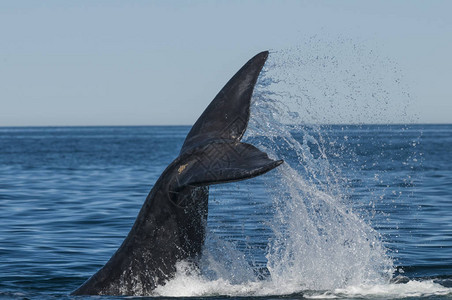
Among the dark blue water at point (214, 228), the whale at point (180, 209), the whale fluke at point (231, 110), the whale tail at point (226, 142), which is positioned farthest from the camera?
the dark blue water at point (214, 228)

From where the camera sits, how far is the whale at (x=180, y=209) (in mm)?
6918

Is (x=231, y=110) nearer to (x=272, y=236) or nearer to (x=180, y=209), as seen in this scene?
(x=180, y=209)

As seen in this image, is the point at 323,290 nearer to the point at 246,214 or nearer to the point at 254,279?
the point at 254,279

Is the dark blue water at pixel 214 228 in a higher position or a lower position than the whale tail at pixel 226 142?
lower

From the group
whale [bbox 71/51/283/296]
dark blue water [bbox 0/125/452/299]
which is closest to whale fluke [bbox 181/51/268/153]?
whale [bbox 71/51/283/296]

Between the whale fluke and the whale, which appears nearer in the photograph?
the whale

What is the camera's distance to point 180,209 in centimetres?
710

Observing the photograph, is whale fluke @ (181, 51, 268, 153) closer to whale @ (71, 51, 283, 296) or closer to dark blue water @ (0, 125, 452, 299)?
whale @ (71, 51, 283, 296)

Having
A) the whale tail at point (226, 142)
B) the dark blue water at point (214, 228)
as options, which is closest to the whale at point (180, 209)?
the whale tail at point (226, 142)

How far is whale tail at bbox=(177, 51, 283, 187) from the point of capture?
248 inches

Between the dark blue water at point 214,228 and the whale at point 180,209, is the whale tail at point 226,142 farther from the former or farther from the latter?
the dark blue water at point 214,228

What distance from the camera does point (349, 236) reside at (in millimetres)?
10219

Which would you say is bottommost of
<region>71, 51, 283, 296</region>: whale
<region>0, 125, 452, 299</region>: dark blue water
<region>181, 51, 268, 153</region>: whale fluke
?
<region>0, 125, 452, 299</region>: dark blue water

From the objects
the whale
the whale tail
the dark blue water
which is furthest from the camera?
the dark blue water
